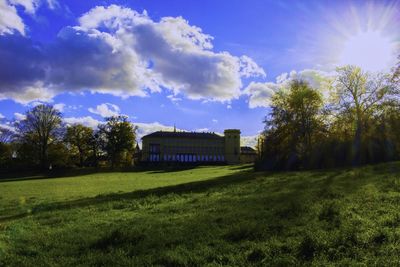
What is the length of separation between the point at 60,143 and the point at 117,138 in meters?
15.0

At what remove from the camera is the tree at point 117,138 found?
111 meters

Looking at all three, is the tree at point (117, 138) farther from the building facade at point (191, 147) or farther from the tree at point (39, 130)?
the building facade at point (191, 147)

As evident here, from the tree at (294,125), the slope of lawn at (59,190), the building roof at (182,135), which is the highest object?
the building roof at (182,135)

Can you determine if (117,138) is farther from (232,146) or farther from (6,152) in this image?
(232,146)

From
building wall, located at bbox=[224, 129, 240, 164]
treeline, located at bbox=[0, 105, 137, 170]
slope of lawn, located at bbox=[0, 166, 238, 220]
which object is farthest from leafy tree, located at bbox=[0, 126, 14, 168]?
building wall, located at bbox=[224, 129, 240, 164]

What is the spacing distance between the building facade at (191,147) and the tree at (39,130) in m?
77.2

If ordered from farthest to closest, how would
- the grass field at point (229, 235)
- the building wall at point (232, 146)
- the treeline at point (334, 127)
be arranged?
the building wall at point (232, 146)
the treeline at point (334, 127)
the grass field at point (229, 235)

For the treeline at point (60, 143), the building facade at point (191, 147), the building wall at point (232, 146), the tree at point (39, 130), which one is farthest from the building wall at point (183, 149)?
the tree at point (39, 130)

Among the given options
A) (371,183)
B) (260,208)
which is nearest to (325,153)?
(371,183)

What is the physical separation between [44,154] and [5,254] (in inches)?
3907

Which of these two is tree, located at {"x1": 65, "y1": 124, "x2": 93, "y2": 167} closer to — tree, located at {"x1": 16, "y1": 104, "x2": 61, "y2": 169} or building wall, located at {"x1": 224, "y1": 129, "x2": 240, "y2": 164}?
tree, located at {"x1": 16, "y1": 104, "x2": 61, "y2": 169}

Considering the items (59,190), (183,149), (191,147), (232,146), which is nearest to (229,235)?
(59,190)

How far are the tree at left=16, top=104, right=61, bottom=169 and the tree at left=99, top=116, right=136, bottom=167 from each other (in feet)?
46.4

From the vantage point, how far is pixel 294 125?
58281mm
